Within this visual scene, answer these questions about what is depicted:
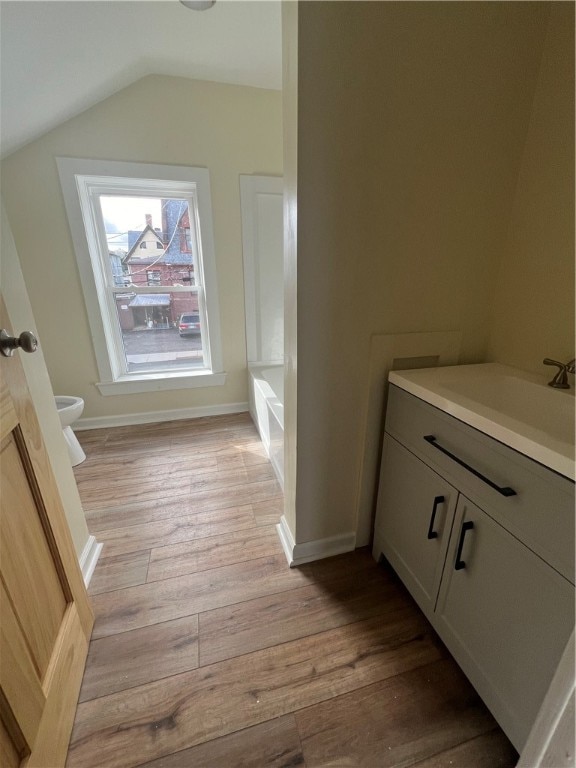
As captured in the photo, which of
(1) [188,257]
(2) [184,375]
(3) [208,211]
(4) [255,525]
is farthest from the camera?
(2) [184,375]

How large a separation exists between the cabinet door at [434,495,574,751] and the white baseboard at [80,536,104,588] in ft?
4.79

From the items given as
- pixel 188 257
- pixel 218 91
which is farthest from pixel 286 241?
pixel 218 91

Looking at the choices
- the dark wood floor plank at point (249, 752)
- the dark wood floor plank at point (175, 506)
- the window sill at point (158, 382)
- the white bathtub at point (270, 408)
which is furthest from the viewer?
the window sill at point (158, 382)

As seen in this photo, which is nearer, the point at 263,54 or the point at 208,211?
the point at 263,54

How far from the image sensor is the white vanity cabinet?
0.70m

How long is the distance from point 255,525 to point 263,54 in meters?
2.71

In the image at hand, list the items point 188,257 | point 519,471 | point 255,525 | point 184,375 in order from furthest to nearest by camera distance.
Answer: point 184,375
point 188,257
point 255,525
point 519,471

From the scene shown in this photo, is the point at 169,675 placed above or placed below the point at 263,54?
below

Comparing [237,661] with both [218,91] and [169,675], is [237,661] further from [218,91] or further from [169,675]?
[218,91]

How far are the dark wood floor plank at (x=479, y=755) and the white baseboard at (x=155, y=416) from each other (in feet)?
8.00

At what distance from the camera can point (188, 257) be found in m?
2.59

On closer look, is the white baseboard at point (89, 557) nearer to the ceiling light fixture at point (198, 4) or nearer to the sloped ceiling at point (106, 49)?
the sloped ceiling at point (106, 49)

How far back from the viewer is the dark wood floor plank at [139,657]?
102 centimetres

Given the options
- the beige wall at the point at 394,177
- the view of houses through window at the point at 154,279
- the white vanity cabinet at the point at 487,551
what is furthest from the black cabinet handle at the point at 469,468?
the view of houses through window at the point at 154,279
